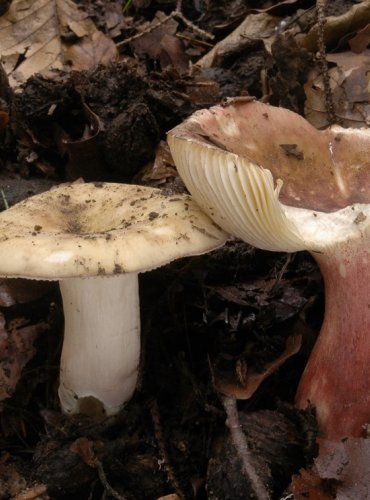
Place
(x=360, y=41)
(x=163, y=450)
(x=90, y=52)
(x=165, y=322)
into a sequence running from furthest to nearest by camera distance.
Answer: (x=90, y=52)
(x=360, y=41)
(x=165, y=322)
(x=163, y=450)

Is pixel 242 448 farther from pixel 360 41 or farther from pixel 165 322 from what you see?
pixel 360 41

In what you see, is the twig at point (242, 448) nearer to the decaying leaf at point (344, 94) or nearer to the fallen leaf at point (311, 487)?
the fallen leaf at point (311, 487)

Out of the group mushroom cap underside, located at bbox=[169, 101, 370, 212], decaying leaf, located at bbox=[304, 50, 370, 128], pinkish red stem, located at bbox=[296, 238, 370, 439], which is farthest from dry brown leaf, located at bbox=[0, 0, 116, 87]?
pinkish red stem, located at bbox=[296, 238, 370, 439]

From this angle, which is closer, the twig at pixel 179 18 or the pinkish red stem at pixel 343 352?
the pinkish red stem at pixel 343 352

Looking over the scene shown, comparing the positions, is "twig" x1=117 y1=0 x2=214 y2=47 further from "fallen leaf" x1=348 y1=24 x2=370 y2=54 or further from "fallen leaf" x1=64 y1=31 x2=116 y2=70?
"fallen leaf" x1=348 y1=24 x2=370 y2=54

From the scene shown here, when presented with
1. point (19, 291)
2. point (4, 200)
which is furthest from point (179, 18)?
point (19, 291)

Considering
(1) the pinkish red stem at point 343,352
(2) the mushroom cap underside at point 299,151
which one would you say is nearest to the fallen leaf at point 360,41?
(2) the mushroom cap underside at point 299,151

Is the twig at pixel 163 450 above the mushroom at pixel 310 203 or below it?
below
